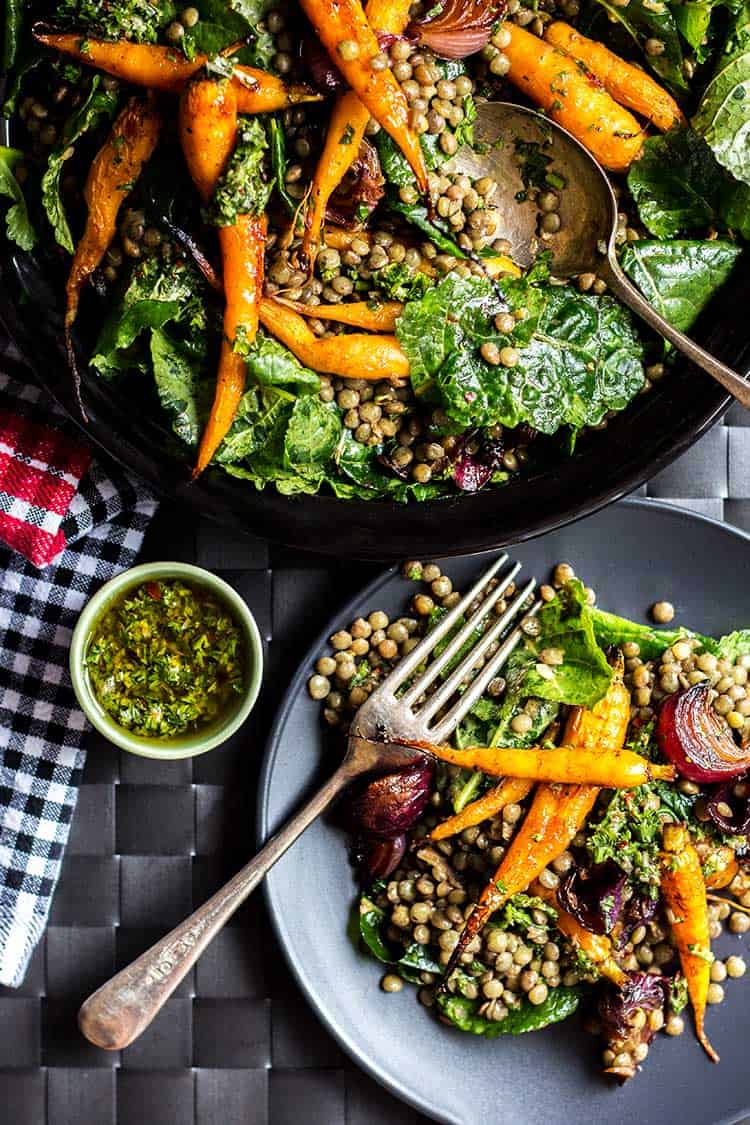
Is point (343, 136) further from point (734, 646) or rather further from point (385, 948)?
point (385, 948)

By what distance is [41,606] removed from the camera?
2641 mm

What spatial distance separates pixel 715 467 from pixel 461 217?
96 centimetres

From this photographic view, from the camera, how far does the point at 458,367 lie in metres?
2.10

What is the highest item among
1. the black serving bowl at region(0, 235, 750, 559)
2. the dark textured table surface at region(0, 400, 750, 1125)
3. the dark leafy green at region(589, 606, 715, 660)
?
the black serving bowl at region(0, 235, 750, 559)

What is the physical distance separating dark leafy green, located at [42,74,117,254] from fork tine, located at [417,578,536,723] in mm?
1146

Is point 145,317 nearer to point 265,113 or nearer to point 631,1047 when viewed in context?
point 265,113

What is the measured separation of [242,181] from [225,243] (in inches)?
4.4

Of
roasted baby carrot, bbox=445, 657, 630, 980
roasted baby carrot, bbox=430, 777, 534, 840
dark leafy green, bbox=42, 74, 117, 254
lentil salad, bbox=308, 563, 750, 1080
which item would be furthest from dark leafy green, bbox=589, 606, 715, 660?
dark leafy green, bbox=42, 74, 117, 254

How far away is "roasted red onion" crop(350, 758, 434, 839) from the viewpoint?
95.3 inches

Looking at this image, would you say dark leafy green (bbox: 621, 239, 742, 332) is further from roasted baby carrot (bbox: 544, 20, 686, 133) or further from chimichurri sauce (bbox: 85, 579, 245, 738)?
chimichurri sauce (bbox: 85, 579, 245, 738)

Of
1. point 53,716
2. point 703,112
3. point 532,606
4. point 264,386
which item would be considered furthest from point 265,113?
point 53,716

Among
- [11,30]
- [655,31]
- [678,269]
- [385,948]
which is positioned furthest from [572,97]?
[385,948]

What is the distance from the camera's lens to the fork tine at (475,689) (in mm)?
2414

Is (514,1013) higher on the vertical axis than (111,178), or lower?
lower
